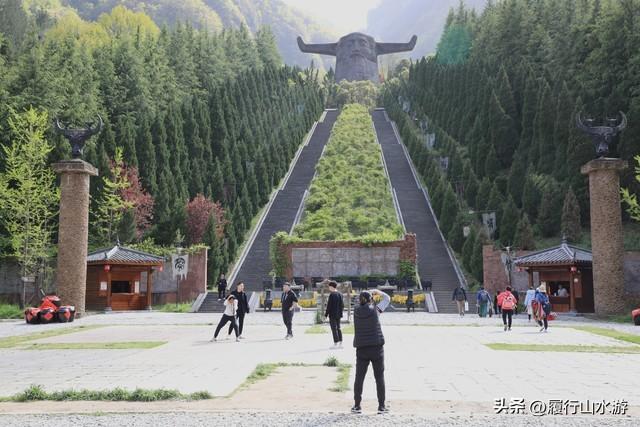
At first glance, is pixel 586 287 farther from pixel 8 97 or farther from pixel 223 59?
pixel 223 59

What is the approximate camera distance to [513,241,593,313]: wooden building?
25.0m

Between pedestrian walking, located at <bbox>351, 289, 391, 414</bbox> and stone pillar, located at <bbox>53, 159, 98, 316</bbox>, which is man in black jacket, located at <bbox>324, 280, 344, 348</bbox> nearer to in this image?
pedestrian walking, located at <bbox>351, 289, 391, 414</bbox>

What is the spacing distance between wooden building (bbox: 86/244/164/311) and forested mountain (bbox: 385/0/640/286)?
15.5 m

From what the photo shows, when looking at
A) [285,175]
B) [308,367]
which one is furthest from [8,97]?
[308,367]

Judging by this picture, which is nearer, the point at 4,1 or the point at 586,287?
Answer: the point at 586,287

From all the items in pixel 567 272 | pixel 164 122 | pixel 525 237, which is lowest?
pixel 567 272

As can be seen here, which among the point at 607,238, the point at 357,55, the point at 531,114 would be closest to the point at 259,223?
the point at 531,114

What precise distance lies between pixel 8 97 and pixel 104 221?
28.5 ft

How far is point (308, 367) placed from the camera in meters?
9.66

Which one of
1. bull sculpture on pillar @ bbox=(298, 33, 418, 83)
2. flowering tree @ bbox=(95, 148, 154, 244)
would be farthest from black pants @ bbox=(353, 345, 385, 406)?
bull sculpture on pillar @ bbox=(298, 33, 418, 83)

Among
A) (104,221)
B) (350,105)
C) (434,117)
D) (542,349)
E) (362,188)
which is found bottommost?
(542,349)

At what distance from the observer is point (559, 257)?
25062 millimetres

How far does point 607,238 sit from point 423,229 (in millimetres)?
16834

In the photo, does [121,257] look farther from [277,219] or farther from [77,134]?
[277,219]
